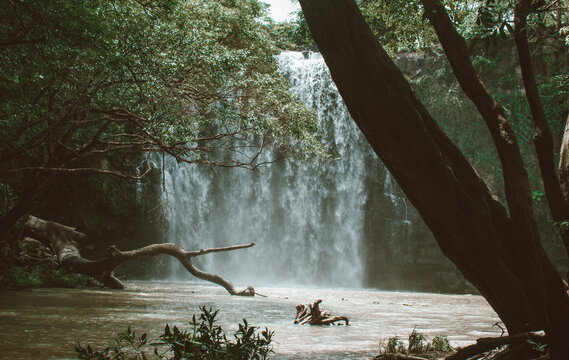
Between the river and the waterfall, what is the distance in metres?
9.92

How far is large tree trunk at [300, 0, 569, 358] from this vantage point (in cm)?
306

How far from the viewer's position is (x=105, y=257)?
41.5 ft

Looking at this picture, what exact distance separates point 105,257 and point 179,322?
20.5ft

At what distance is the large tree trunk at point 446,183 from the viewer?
3057mm

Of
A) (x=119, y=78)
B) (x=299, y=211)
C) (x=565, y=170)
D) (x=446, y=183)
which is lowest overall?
(x=446, y=183)

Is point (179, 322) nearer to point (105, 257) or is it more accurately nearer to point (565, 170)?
point (565, 170)

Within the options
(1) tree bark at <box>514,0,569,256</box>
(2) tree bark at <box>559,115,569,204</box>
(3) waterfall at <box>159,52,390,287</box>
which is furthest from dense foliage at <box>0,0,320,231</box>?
(3) waterfall at <box>159,52,390,287</box>

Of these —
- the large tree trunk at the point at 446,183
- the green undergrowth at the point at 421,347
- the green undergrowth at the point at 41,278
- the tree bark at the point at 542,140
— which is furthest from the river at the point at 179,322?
the tree bark at the point at 542,140

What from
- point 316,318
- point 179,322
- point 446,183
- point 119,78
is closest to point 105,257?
point 119,78

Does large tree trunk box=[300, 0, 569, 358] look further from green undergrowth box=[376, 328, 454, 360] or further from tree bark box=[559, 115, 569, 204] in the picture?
green undergrowth box=[376, 328, 454, 360]

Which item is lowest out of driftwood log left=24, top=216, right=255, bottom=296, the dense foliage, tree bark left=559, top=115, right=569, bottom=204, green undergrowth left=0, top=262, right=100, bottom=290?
green undergrowth left=0, top=262, right=100, bottom=290

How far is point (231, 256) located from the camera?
22266mm

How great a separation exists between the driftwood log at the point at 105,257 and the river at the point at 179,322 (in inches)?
37.2

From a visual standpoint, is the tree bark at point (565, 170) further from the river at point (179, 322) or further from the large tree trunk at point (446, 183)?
the river at point (179, 322)
